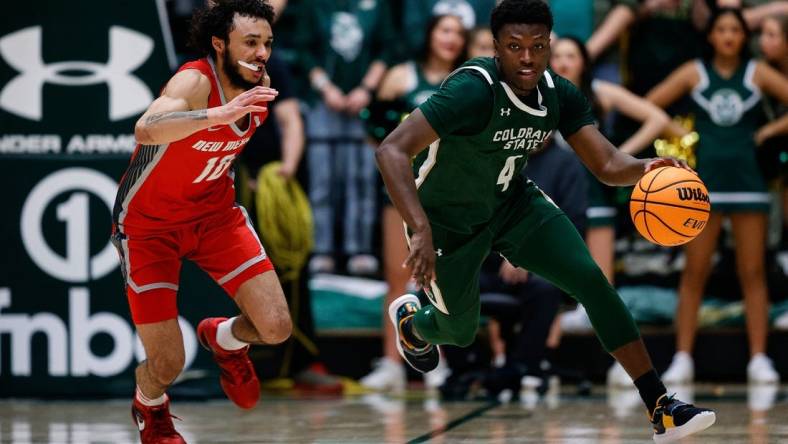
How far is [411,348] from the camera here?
289 inches

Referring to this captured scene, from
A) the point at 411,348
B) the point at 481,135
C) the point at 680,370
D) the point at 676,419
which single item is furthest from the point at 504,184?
the point at 680,370

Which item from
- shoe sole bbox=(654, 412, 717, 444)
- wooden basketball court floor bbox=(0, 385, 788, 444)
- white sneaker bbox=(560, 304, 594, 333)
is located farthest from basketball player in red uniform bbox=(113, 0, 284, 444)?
white sneaker bbox=(560, 304, 594, 333)

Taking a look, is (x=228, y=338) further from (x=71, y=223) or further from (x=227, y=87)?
(x=71, y=223)

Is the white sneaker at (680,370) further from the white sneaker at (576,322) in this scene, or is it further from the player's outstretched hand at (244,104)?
the player's outstretched hand at (244,104)

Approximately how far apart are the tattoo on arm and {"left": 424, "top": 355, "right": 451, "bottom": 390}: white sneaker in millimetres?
3674

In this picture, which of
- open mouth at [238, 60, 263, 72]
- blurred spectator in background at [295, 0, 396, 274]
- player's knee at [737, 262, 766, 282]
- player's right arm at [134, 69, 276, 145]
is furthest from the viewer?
blurred spectator in background at [295, 0, 396, 274]

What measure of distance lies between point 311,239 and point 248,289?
2896 millimetres

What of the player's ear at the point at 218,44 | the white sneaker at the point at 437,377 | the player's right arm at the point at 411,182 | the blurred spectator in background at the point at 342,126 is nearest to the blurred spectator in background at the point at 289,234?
the white sneaker at the point at 437,377

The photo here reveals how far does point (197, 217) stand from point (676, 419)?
238cm

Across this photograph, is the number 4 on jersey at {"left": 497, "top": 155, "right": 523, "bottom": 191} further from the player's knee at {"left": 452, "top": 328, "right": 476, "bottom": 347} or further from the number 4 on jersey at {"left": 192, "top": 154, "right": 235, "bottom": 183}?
the number 4 on jersey at {"left": 192, "top": 154, "right": 235, "bottom": 183}

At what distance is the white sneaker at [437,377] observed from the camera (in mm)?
9328

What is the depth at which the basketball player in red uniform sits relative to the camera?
21.1 feet

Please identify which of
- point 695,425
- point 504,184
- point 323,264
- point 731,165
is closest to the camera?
point 695,425

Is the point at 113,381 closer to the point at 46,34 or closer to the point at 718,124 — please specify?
the point at 46,34
